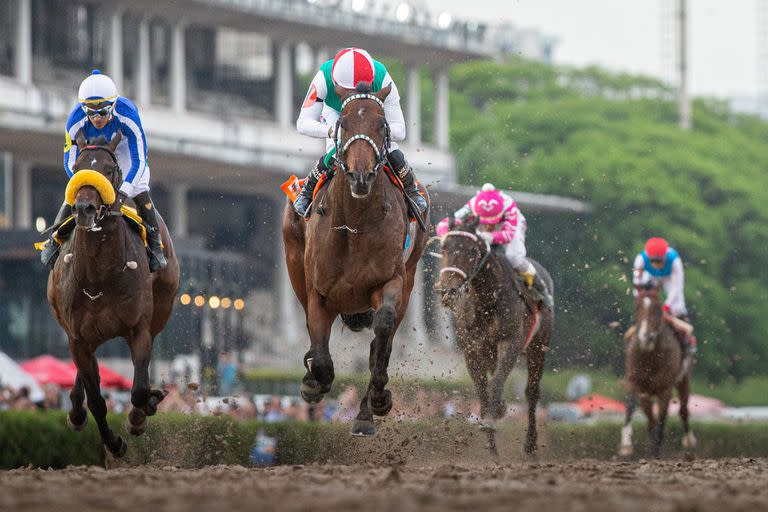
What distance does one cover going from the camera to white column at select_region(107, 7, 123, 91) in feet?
128

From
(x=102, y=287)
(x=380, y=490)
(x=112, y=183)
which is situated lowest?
(x=380, y=490)

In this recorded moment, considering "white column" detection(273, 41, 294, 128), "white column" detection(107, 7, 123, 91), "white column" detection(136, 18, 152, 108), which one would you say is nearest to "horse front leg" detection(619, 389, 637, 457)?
"white column" detection(107, 7, 123, 91)

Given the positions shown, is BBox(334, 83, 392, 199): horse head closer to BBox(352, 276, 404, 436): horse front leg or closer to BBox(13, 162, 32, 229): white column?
BBox(352, 276, 404, 436): horse front leg

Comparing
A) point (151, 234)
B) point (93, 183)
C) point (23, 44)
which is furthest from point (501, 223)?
point (23, 44)

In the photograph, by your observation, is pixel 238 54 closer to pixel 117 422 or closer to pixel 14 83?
pixel 14 83

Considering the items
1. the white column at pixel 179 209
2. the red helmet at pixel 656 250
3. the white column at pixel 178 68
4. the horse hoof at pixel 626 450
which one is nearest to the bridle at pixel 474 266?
the red helmet at pixel 656 250

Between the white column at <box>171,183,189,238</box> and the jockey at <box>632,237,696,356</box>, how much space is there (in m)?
22.8

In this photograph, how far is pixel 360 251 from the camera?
9.96 meters

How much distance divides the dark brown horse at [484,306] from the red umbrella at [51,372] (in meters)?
8.32

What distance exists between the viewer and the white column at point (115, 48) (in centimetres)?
3912

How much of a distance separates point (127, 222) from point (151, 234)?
27 centimetres

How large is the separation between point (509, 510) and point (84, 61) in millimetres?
34117

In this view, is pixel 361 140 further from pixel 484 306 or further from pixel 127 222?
pixel 484 306

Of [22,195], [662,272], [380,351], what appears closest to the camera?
[380,351]
